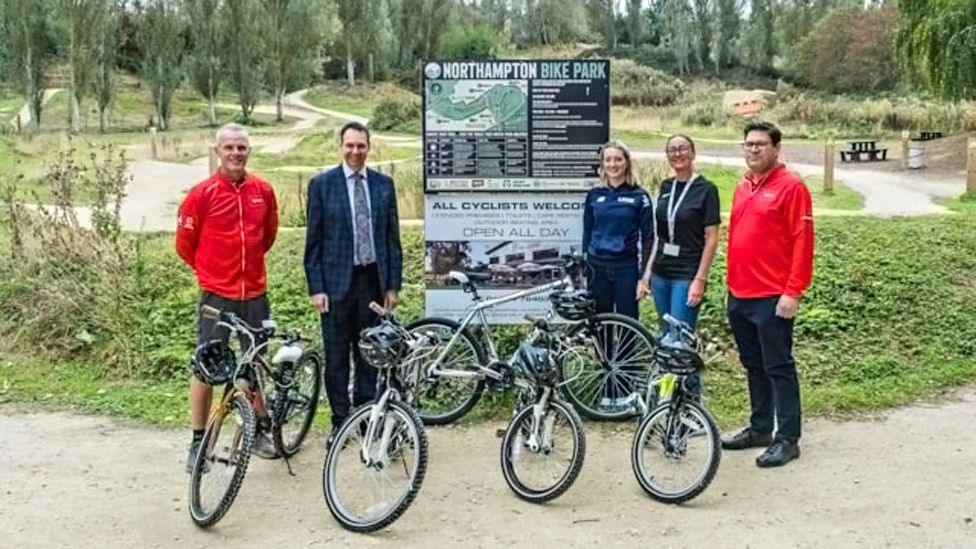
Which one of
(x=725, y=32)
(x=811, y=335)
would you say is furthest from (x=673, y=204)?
(x=725, y=32)

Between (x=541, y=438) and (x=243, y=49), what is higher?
(x=243, y=49)

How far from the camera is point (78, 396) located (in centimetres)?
746

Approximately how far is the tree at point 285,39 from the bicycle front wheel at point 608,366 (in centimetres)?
4247

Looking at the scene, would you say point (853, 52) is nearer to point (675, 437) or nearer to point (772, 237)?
point (772, 237)

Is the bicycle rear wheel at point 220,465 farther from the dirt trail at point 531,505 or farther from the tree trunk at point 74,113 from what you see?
the tree trunk at point 74,113

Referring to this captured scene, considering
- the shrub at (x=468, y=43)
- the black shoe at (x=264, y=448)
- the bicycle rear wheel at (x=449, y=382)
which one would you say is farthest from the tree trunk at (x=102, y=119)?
the black shoe at (x=264, y=448)

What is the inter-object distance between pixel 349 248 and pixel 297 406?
1.02 metres

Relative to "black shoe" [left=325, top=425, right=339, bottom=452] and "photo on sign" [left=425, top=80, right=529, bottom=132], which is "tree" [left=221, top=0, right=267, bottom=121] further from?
"black shoe" [left=325, top=425, right=339, bottom=452]

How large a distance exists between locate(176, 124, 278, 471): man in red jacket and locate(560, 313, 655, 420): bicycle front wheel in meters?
1.97

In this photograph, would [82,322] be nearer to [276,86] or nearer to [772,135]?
[772,135]

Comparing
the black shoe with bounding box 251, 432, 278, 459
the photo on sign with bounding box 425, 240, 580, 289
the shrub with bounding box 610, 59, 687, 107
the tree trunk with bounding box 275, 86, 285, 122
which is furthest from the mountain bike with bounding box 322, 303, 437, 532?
the shrub with bounding box 610, 59, 687, 107

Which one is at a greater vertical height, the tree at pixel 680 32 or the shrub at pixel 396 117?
the tree at pixel 680 32

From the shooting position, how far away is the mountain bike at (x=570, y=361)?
20.9 ft

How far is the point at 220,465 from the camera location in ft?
15.9
